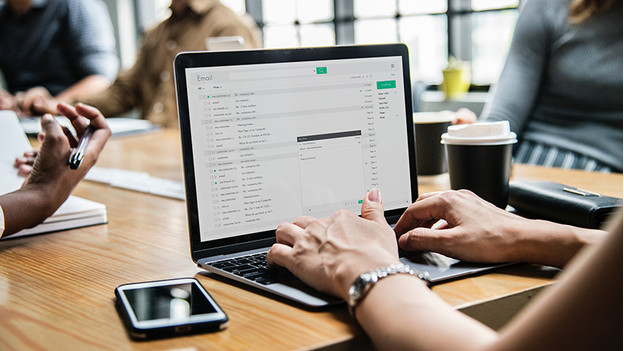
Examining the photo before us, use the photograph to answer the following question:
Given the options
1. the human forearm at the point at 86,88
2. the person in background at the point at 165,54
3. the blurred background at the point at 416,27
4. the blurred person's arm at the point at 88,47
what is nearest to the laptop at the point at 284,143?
the person in background at the point at 165,54

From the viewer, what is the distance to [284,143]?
848 millimetres

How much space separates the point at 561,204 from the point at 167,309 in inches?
21.6

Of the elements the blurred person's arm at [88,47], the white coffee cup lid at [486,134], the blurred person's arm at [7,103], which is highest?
the blurred person's arm at [88,47]

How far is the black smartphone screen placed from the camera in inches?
24.4

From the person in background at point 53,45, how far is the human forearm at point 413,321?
9.58 feet

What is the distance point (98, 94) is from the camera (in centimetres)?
276

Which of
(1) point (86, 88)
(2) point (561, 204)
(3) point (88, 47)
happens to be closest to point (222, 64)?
(2) point (561, 204)

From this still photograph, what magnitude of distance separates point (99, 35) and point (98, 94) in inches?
28.0

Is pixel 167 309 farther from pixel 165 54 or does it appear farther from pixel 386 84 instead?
pixel 165 54

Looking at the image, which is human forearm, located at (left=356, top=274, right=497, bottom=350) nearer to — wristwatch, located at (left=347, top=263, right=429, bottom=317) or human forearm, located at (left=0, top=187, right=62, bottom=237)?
wristwatch, located at (left=347, top=263, right=429, bottom=317)

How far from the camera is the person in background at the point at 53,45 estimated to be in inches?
130

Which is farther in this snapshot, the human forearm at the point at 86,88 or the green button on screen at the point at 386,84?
the human forearm at the point at 86,88

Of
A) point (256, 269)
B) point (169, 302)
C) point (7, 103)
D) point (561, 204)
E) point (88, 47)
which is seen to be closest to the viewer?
point (169, 302)

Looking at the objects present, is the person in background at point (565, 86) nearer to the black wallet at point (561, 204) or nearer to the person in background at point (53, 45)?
the black wallet at point (561, 204)
